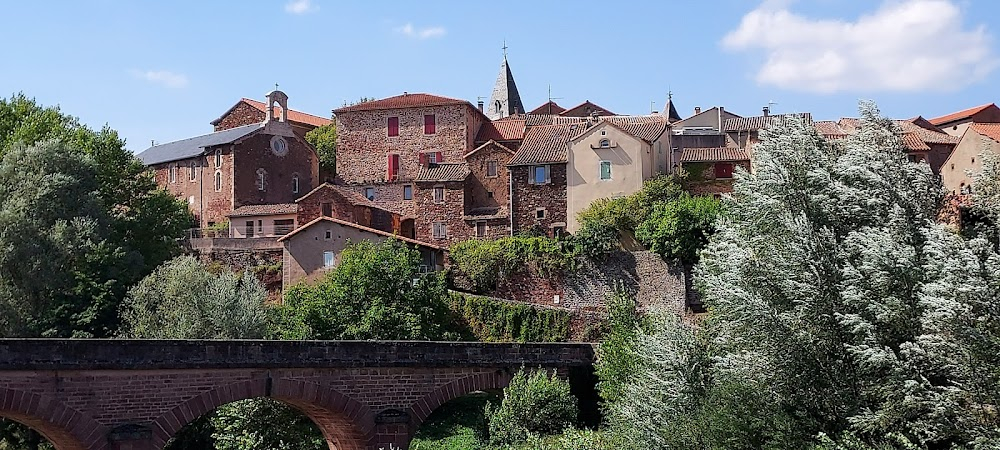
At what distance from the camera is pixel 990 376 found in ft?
53.2

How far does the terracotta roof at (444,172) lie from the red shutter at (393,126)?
2.63 meters

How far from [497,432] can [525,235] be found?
16.2 metres

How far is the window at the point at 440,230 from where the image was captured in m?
46.8

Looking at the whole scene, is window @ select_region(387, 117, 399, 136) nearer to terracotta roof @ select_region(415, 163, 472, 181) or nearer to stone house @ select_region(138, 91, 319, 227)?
terracotta roof @ select_region(415, 163, 472, 181)

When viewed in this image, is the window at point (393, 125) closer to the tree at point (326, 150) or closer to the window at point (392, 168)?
→ the window at point (392, 168)

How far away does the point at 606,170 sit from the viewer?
44156mm

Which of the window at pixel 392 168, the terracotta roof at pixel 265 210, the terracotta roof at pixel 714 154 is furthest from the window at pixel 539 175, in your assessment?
the terracotta roof at pixel 265 210

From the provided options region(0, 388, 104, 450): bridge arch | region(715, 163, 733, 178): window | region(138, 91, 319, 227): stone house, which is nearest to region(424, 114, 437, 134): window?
region(138, 91, 319, 227): stone house

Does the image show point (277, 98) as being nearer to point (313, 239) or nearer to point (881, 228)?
point (313, 239)

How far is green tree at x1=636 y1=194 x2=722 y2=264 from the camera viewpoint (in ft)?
126

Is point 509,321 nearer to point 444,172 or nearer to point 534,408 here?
point 444,172

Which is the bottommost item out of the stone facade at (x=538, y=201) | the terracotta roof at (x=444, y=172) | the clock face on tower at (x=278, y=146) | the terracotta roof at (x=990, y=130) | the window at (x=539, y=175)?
the stone facade at (x=538, y=201)

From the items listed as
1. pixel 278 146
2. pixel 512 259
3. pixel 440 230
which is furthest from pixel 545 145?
pixel 278 146

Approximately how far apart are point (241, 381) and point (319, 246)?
19.0m
